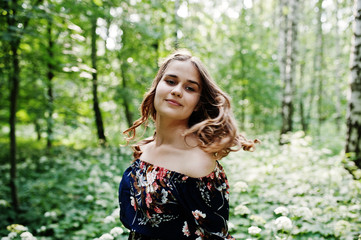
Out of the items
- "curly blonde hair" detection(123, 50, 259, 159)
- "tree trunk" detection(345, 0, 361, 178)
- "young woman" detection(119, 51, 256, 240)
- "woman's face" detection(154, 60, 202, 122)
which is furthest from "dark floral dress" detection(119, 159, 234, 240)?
"tree trunk" detection(345, 0, 361, 178)

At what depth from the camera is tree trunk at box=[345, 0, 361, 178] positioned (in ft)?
13.1

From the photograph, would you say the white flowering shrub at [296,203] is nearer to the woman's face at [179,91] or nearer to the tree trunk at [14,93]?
the woman's face at [179,91]

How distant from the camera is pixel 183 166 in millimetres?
1362

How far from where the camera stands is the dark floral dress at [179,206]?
1.29 m

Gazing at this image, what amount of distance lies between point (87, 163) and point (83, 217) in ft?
9.01

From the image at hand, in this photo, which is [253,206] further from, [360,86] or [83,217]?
[360,86]

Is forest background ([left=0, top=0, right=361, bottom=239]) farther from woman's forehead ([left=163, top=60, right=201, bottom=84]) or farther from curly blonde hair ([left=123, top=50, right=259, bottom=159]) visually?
woman's forehead ([left=163, top=60, right=201, bottom=84])

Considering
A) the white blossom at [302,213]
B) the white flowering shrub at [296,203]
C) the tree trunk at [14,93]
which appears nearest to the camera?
the white blossom at [302,213]

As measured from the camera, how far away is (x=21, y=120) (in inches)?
336

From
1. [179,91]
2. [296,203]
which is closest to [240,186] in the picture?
[296,203]

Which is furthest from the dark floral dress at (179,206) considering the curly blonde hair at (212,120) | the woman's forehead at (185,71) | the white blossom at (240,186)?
the white blossom at (240,186)

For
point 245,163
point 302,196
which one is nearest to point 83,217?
point 302,196

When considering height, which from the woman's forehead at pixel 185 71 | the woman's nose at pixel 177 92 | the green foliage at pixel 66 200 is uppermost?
the woman's forehead at pixel 185 71

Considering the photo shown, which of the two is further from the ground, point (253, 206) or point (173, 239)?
point (173, 239)
